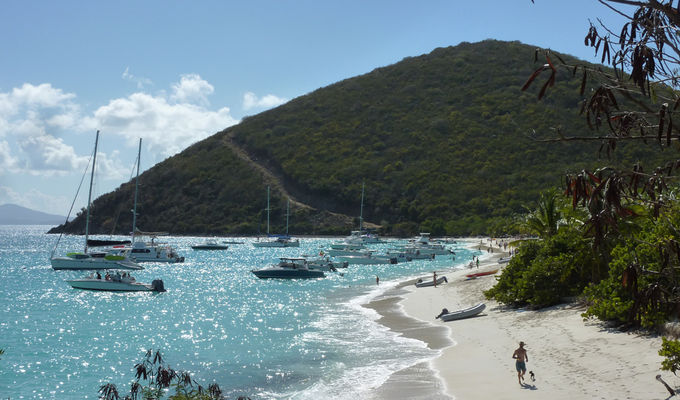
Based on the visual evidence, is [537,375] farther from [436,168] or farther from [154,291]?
[436,168]

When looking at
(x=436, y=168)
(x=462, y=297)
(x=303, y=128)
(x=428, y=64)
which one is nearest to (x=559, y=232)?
(x=462, y=297)

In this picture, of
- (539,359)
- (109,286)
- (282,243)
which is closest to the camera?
(539,359)

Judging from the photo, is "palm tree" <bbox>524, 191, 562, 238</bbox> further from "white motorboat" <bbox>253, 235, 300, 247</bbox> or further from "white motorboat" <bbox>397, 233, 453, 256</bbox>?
"white motorboat" <bbox>253, 235, 300, 247</bbox>

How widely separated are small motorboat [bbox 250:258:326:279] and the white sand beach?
29023mm

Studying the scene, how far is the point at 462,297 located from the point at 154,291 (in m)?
24.5

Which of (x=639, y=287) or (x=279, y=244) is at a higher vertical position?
(x=639, y=287)

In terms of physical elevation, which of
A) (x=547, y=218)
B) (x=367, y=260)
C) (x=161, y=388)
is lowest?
(x=367, y=260)

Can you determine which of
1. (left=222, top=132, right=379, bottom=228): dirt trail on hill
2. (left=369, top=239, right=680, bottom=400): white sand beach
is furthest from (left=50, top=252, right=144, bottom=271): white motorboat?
(left=222, top=132, right=379, bottom=228): dirt trail on hill

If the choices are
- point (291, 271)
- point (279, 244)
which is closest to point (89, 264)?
point (291, 271)

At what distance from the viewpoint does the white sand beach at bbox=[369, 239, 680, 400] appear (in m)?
14.2

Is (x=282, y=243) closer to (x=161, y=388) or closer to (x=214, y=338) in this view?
(x=214, y=338)

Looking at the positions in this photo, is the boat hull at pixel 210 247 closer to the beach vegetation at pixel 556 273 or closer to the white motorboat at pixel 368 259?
the white motorboat at pixel 368 259

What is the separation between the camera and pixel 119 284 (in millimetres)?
46531

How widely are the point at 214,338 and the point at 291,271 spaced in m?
28.0
